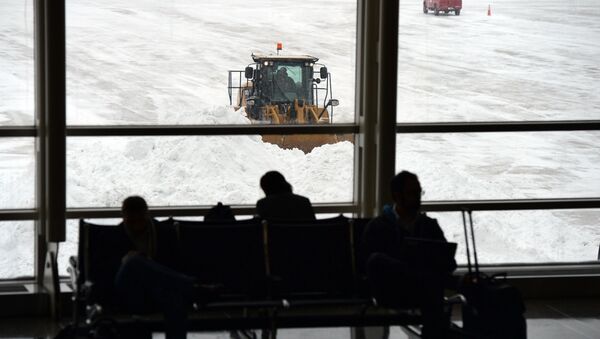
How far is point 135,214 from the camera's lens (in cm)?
727

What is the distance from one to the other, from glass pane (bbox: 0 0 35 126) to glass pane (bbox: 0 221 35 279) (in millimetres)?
848

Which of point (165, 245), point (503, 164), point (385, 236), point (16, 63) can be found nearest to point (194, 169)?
point (16, 63)

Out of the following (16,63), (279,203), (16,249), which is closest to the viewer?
(279,203)

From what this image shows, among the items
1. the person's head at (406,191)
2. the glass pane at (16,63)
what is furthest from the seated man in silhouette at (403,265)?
the glass pane at (16,63)

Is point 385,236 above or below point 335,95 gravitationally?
below

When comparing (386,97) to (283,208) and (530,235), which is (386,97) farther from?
(530,235)

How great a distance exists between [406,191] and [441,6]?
287 cm

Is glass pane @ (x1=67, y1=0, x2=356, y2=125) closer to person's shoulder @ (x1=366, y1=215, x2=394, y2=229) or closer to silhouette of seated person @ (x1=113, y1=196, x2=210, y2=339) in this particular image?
silhouette of seated person @ (x1=113, y1=196, x2=210, y2=339)

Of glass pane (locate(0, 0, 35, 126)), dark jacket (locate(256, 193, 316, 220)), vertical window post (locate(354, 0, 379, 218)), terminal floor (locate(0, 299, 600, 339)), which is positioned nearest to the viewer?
dark jacket (locate(256, 193, 316, 220))

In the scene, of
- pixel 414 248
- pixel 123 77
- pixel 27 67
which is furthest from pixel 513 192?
pixel 27 67

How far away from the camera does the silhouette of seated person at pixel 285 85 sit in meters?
9.48

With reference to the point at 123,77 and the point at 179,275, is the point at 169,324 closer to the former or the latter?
the point at 179,275

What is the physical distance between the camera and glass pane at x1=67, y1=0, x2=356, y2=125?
9008mm

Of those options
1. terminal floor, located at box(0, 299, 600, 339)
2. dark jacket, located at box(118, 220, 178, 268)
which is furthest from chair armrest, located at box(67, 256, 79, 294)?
terminal floor, located at box(0, 299, 600, 339)
